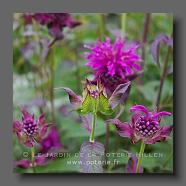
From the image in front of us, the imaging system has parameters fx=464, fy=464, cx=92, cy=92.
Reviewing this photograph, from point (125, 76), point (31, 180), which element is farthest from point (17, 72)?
point (125, 76)

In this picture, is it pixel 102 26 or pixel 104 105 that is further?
pixel 102 26

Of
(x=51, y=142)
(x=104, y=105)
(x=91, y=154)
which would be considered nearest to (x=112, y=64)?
(x=104, y=105)

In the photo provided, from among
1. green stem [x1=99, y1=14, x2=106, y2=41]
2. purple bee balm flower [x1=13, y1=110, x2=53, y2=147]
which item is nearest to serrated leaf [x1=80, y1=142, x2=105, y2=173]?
purple bee balm flower [x1=13, y1=110, x2=53, y2=147]

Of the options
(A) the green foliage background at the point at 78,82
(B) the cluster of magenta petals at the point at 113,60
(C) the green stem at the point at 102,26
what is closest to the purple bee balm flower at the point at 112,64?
(B) the cluster of magenta petals at the point at 113,60

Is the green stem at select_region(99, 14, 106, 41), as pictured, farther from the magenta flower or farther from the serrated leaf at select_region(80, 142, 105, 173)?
the serrated leaf at select_region(80, 142, 105, 173)

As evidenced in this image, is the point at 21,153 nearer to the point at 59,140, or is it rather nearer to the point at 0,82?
the point at 59,140

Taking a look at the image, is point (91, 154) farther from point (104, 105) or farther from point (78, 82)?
point (78, 82)
